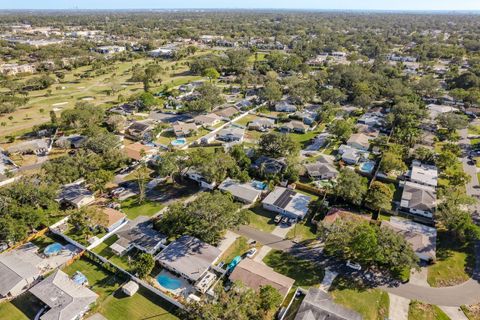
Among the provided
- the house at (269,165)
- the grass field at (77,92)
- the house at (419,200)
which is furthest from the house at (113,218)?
the grass field at (77,92)

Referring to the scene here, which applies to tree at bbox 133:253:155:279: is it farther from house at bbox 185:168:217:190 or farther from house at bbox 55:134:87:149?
house at bbox 55:134:87:149

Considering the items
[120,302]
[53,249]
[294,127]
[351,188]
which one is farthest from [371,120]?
[53,249]

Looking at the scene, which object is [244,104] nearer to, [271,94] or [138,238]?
[271,94]

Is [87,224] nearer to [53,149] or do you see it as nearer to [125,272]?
[125,272]

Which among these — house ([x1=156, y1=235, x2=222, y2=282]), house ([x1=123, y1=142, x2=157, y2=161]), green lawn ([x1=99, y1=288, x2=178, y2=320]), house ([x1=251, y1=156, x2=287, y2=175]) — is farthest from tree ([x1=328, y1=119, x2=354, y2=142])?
green lawn ([x1=99, y1=288, x2=178, y2=320])

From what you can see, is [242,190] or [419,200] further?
[242,190]

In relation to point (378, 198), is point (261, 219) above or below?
below

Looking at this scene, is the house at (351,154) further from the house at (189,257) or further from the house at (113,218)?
the house at (113,218)
